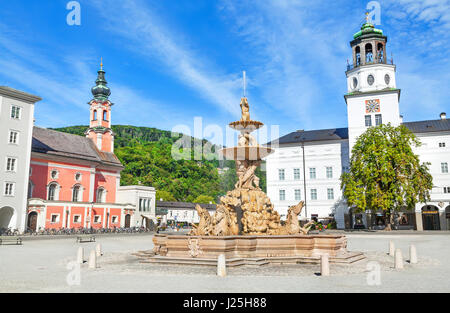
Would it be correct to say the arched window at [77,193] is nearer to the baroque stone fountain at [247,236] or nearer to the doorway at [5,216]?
the doorway at [5,216]

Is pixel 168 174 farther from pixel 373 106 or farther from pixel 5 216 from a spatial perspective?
pixel 373 106

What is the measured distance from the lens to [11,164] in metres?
39.7

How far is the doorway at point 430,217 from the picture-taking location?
4776 centimetres

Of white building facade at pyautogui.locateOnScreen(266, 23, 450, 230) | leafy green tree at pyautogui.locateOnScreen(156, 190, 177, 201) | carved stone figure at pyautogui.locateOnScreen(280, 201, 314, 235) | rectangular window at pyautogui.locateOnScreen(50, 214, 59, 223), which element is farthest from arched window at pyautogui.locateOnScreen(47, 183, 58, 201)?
leafy green tree at pyautogui.locateOnScreen(156, 190, 177, 201)

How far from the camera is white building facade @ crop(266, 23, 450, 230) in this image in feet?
159

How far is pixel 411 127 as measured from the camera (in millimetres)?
52844

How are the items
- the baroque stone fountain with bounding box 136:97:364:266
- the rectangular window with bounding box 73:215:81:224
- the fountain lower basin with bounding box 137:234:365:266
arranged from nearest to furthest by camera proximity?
the fountain lower basin with bounding box 137:234:365:266, the baroque stone fountain with bounding box 136:97:364:266, the rectangular window with bounding box 73:215:81:224

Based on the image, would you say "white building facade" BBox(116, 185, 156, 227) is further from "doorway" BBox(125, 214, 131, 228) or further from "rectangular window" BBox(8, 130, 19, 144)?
"rectangular window" BBox(8, 130, 19, 144)

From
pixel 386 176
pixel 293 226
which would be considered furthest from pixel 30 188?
pixel 386 176

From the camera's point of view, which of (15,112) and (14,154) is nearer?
(14,154)

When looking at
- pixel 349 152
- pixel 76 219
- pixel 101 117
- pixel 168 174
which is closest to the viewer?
pixel 76 219

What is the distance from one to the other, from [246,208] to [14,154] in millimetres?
31907
